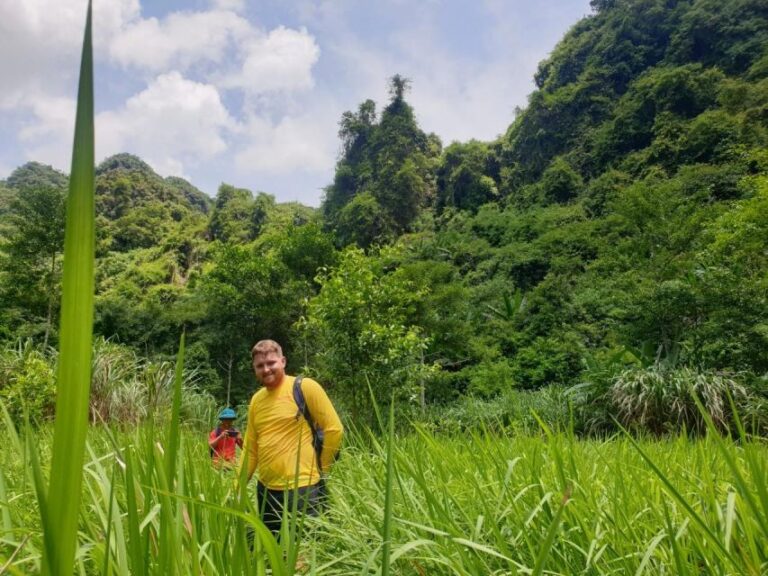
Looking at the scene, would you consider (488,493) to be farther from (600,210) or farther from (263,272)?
(600,210)

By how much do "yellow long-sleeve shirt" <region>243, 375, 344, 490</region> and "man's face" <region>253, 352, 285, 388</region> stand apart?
3 centimetres

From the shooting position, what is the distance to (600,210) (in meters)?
23.9

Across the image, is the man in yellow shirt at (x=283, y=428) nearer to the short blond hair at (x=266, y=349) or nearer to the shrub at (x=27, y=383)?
the short blond hair at (x=266, y=349)

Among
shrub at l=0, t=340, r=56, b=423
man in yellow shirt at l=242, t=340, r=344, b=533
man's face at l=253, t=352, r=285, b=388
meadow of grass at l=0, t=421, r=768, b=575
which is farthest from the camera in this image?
shrub at l=0, t=340, r=56, b=423

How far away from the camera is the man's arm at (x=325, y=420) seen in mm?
2285

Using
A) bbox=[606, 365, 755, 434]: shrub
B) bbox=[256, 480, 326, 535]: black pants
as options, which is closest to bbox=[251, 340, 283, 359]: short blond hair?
bbox=[256, 480, 326, 535]: black pants

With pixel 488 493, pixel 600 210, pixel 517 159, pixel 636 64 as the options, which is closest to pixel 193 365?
pixel 488 493

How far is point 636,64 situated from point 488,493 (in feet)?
119

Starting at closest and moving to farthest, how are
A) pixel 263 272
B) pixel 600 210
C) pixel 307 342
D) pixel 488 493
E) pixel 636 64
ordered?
pixel 488 493
pixel 307 342
pixel 263 272
pixel 600 210
pixel 636 64

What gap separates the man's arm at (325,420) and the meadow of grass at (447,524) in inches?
29.3

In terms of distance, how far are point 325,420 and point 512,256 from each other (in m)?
21.1

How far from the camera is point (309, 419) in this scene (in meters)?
2.39

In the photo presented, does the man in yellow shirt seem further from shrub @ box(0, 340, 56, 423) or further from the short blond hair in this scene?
shrub @ box(0, 340, 56, 423)

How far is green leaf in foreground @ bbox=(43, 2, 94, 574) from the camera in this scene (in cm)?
16
